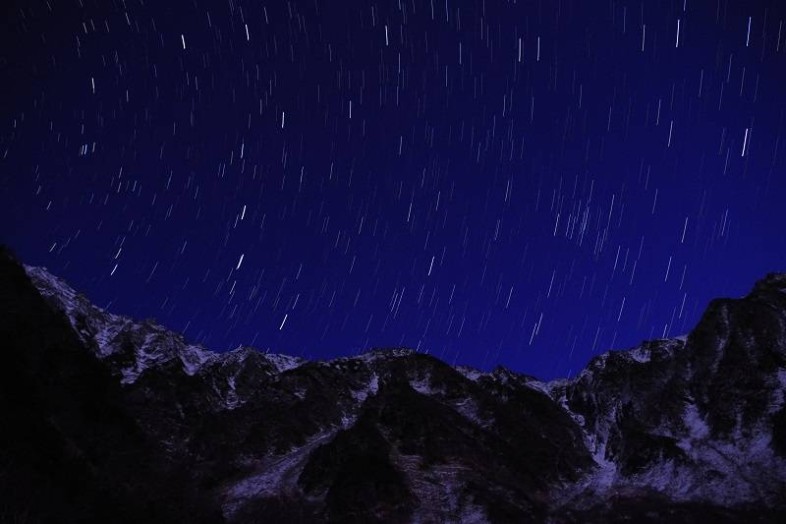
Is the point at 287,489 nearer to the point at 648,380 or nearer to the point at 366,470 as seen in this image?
the point at 366,470

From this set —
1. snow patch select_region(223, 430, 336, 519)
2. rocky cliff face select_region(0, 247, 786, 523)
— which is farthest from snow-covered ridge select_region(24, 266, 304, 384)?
snow patch select_region(223, 430, 336, 519)

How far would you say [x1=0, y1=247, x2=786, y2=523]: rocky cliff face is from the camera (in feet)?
240

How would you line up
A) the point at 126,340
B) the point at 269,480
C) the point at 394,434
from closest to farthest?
the point at 269,480 → the point at 394,434 → the point at 126,340

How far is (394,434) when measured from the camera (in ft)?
343

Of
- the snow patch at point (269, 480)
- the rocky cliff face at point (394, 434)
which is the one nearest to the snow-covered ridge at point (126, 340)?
the rocky cliff face at point (394, 434)

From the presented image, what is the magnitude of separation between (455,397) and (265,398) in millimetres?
45471

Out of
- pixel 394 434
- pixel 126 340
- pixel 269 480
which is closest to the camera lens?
pixel 269 480

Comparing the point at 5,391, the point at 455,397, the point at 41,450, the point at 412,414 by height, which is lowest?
the point at 41,450

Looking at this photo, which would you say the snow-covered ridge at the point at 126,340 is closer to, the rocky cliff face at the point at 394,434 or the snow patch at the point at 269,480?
the rocky cliff face at the point at 394,434

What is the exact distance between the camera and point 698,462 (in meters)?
86.9

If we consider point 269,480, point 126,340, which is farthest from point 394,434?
point 126,340

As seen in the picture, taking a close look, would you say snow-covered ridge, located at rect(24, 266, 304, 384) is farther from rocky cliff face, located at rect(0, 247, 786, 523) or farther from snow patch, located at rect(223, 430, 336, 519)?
snow patch, located at rect(223, 430, 336, 519)

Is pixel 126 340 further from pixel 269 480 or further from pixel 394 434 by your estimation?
pixel 394 434

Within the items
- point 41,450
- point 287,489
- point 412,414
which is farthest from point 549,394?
point 41,450
